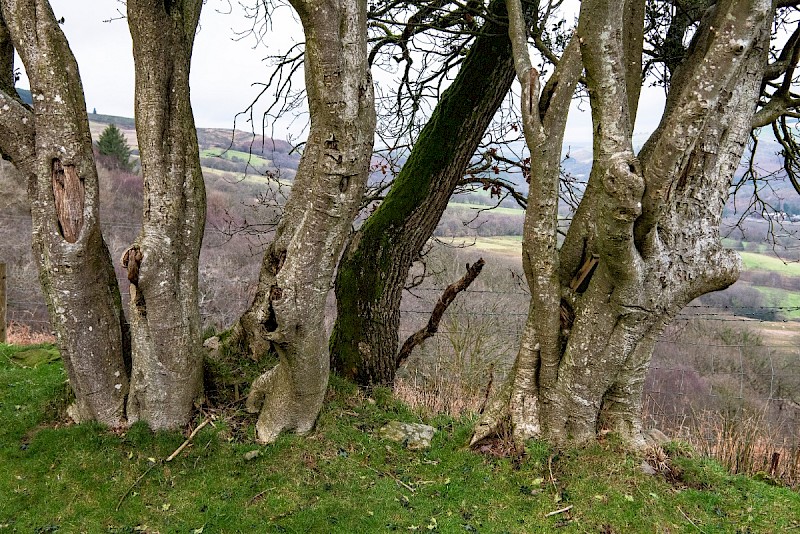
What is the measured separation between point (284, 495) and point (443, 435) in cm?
141

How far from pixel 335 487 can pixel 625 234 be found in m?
2.49

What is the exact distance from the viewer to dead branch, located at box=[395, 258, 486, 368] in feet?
18.6

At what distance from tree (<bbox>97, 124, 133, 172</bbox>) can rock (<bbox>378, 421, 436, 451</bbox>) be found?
2337 centimetres

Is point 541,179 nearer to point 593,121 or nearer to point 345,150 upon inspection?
point 593,121

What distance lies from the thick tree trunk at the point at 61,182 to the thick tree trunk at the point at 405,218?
93.8 inches

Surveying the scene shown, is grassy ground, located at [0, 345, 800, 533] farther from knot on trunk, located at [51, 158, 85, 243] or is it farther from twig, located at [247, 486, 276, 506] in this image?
knot on trunk, located at [51, 158, 85, 243]

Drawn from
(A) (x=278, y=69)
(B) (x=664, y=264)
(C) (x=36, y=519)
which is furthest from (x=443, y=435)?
(A) (x=278, y=69)

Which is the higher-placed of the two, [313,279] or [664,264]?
[664,264]

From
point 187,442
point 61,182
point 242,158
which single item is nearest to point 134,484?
point 187,442

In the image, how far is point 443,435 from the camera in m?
4.41

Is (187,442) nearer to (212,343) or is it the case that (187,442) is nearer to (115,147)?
(212,343)

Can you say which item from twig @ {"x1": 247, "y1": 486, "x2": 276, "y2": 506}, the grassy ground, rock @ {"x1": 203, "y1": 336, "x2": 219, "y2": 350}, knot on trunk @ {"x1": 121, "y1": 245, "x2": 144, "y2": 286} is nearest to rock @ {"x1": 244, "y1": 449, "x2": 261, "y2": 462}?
the grassy ground

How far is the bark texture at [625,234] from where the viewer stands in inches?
119

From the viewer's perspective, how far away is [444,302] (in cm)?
607
